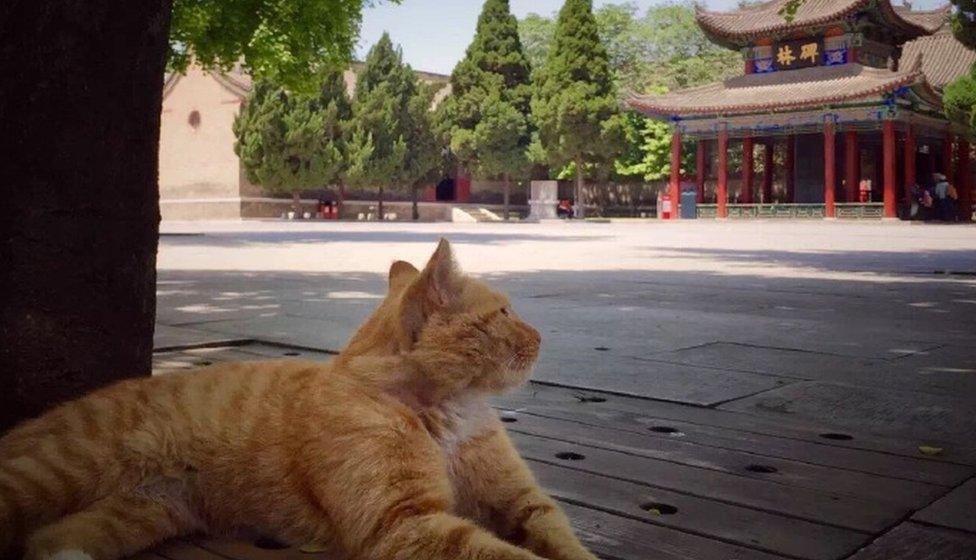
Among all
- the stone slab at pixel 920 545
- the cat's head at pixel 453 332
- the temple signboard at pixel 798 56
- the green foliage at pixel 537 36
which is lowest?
the stone slab at pixel 920 545

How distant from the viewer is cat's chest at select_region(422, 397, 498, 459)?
212 cm

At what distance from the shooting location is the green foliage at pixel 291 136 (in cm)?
3434

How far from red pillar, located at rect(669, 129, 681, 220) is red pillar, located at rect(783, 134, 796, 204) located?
4533 mm

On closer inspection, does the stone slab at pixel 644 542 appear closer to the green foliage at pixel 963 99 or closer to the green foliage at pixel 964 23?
the green foliage at pixel 964 23

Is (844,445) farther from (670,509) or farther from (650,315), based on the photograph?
(650,315)

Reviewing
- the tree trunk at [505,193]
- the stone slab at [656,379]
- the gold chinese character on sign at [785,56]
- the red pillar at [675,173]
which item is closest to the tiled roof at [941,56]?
the gold chinese character on sign at [785,56]

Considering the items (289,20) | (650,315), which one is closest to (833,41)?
(289,20)

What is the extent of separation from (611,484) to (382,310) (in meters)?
0.92

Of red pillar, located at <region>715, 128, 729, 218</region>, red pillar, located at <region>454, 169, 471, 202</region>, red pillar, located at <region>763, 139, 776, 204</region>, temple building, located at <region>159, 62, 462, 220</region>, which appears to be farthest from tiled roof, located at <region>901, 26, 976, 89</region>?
temple building, located at <region>159, 62, 462, 220</region>

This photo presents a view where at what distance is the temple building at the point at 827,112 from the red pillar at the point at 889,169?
38 mm

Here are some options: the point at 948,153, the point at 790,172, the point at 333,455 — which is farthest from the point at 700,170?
the point at 333,455

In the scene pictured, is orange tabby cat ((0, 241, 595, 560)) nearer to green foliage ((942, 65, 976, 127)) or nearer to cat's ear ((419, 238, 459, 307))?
cat's ear ((419, 238, 459, 307))

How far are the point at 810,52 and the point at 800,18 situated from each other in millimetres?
Result: 1558

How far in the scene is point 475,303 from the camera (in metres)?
2.15
